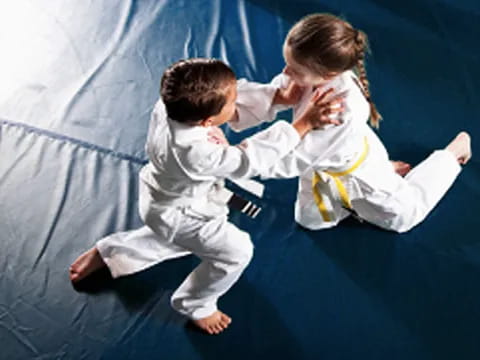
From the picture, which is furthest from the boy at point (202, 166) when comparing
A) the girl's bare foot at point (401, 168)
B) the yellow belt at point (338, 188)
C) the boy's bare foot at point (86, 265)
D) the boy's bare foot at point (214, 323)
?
the girl's bare foot at point (401, 168)

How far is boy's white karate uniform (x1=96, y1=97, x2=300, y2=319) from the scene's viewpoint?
1.44 metres

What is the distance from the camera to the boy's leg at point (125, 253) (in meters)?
1.95

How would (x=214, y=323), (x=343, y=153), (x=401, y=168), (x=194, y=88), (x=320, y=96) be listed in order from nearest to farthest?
(x=194, y=88)
(x=320, y=96)
(x=343, y=153)
(x=214, y=323)
(x=401, y=168)

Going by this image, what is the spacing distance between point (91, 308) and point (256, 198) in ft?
2.66

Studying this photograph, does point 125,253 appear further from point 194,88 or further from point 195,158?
point 194,88

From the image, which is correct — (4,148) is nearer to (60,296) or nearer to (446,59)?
(60,296)

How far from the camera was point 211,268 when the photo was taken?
1.74 meters

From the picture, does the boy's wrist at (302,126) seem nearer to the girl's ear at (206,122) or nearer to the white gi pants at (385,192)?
the girl's ear at (206,122)

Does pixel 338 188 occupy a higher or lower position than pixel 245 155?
lower

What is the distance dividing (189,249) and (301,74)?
66cm

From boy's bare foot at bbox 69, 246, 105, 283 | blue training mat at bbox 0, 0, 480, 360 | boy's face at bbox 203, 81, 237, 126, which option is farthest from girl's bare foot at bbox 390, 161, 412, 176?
boy's bare foot at bbox 69, 246, 105, 283

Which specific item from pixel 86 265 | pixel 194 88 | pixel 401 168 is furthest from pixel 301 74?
pixel 86 265

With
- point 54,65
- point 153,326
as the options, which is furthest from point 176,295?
point 54,65

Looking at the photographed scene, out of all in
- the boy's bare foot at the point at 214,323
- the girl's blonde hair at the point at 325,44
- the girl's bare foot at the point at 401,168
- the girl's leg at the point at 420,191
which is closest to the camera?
the girl's blonde hair at the point at 325,44
